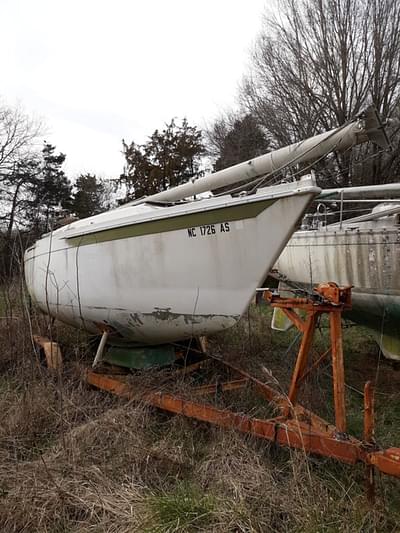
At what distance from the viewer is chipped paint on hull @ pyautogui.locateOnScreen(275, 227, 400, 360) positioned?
4.39 metres

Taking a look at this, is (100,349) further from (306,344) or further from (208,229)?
(306,344)

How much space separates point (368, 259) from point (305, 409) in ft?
7.14

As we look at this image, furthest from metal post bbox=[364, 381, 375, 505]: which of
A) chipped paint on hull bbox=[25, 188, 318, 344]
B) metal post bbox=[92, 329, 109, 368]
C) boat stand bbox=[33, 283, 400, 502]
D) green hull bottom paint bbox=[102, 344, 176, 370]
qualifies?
metal post bbox=[92, 329, 109, 368]

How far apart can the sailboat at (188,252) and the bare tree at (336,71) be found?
10.5 meters

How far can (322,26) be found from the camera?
14.5 m

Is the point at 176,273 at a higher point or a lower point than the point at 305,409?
higher

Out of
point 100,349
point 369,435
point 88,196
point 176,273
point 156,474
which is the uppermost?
point 88,196

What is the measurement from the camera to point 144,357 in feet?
13.5

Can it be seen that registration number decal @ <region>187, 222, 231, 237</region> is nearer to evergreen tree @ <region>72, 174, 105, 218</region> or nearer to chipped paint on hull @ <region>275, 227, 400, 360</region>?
chipped paint on hull @ <region>275, 227, 400, 360</region>

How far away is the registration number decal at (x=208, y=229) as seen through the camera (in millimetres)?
3148

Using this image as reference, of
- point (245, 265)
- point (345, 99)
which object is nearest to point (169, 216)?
point (245, 265)

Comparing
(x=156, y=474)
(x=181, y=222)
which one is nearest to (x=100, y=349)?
(x=181, y=222)

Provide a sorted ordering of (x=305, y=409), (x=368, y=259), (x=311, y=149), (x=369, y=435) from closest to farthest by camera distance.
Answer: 1. (x=369, y=435)
2. (x=305, y=409)
3. (x=311, y=149)
4. (x=368, y=259)

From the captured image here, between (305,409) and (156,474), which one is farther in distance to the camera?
(305,409)
